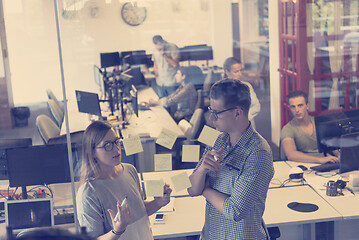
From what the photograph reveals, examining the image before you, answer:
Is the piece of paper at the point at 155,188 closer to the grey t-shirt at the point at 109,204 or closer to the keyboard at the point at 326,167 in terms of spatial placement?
the grey t-shirt at the point at 109,204

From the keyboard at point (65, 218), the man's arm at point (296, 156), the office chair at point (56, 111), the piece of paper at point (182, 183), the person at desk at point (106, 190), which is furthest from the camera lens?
the office chair at point (56, 111)

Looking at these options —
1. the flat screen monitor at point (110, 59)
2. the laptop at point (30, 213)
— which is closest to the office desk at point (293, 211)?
the laptop at point (30, 213)

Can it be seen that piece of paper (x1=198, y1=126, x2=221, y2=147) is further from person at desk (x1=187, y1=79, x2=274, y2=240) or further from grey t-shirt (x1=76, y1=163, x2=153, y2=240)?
grey t-shirt (x1=76, y1=163, x2=153, y2=240)

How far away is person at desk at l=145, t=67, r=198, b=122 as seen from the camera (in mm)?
5281

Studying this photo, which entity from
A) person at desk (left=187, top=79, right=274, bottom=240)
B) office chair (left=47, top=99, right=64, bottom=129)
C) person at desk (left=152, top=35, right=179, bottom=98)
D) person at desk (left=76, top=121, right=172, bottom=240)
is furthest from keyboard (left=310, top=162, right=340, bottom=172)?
person at desk (left=152, top=35, right=179, bottom=98)

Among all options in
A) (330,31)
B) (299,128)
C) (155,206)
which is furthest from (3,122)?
(330,31)

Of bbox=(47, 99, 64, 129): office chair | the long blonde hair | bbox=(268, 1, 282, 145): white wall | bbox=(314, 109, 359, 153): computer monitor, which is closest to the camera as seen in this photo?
the long blonde hair

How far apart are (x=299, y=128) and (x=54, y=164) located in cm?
196

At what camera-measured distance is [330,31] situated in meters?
5.09

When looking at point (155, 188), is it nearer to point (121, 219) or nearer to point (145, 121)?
point (121, 219)

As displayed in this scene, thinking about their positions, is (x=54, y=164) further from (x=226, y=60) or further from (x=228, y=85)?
(x=226, y=60)

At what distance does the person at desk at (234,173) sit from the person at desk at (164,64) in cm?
328

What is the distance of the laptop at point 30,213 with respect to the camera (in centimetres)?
241

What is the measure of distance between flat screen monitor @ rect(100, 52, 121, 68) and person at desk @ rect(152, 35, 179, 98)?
1.38 ft
